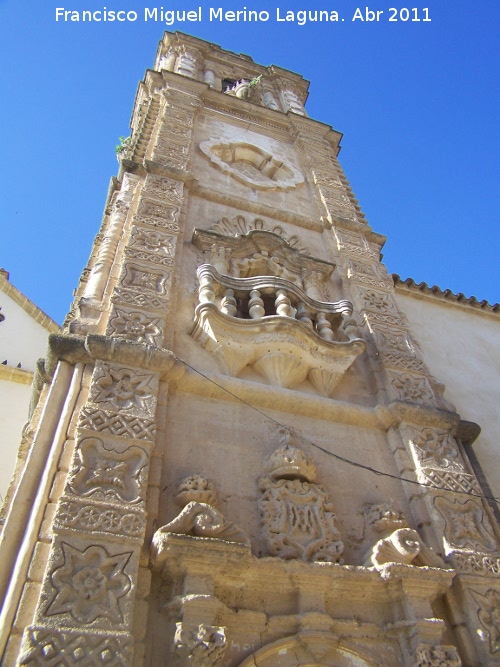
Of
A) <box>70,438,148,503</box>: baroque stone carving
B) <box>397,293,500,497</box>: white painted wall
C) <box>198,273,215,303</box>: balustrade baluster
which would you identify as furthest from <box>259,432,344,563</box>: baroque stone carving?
<box>397,293,500,497</box>: white painted wall

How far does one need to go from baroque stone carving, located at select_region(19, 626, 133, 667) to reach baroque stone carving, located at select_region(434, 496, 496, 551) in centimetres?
282

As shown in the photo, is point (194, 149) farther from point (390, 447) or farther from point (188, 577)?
point (188, 577)

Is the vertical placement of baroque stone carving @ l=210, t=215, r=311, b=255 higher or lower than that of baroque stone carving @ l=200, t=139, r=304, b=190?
lower

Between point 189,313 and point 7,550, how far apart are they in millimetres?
3345

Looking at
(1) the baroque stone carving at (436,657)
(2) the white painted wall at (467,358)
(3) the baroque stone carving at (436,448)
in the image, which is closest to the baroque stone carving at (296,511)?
(1) the baroque stone carving at (436,657)

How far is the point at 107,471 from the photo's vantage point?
4133 mm

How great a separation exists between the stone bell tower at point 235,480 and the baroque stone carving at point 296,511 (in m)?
0.02

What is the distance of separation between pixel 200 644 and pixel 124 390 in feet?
6.95

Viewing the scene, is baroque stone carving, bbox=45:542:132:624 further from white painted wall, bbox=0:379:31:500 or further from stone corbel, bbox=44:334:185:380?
white painted wall, bbox=0:379:31:500

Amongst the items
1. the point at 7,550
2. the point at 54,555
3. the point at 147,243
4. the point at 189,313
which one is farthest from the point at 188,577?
the point at 147,243

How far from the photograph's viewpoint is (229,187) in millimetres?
9508

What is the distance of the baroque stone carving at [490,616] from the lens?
13.5 ft

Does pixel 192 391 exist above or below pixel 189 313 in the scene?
below

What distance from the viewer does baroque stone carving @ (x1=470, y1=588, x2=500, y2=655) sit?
4.10 meters
